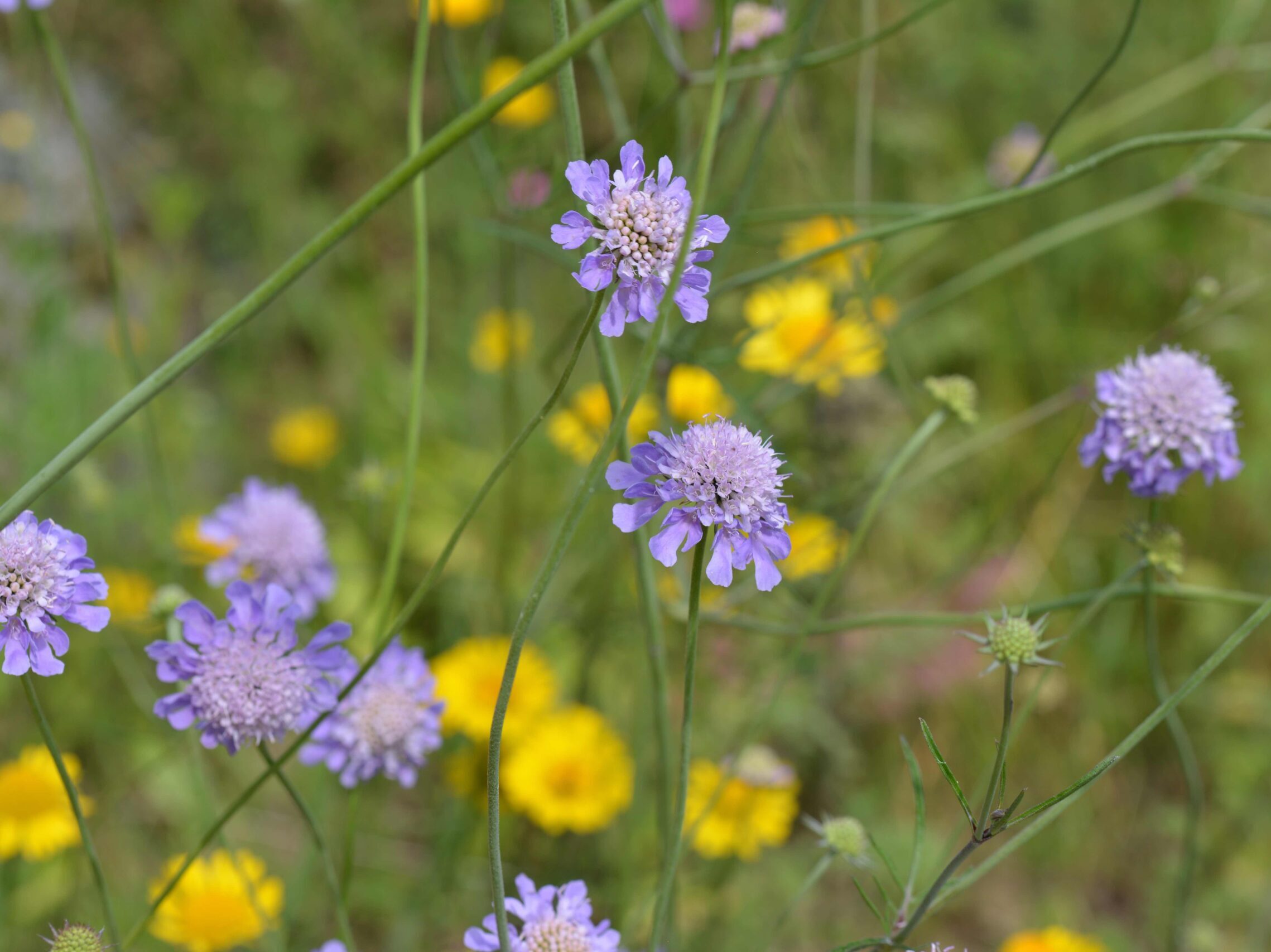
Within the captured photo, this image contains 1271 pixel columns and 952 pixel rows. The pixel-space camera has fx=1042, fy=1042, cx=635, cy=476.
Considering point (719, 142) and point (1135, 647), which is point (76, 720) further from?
point (1135, 647)

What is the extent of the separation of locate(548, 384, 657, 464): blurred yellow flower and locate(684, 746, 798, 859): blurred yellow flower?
600 mm

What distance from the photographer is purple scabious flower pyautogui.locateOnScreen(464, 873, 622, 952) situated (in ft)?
2.71

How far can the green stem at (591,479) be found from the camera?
0.60m

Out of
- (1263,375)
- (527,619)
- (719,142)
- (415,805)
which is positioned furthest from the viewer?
(1263,375)

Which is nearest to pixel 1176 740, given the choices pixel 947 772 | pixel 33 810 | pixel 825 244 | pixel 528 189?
pixel 947 772

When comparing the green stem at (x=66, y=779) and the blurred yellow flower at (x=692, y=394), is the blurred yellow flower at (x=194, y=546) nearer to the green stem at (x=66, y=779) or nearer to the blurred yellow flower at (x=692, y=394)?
the green stem at (x=66, y=779)

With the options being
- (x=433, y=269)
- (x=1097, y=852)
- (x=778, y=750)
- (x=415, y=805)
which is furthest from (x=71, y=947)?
(x=433, y=269)

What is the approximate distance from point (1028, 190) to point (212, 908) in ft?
4.29

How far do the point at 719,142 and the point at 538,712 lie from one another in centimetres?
100

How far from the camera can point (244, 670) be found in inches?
35.3

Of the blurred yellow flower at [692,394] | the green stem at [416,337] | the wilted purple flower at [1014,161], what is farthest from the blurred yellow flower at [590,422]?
the wilted purple flower at [1014,161]

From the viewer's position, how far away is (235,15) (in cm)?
321

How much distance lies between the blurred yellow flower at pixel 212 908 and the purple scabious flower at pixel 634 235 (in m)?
0.91

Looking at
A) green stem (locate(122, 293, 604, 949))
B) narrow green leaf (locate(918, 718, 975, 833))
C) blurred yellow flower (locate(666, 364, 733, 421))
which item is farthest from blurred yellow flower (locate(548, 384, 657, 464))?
narrow green leaf (locate(918, 718, 975, 833))
